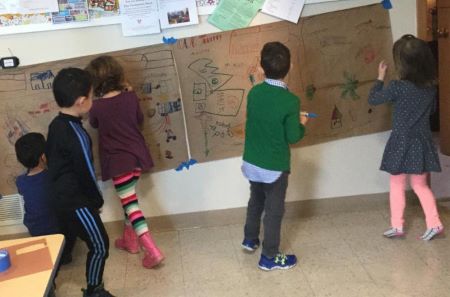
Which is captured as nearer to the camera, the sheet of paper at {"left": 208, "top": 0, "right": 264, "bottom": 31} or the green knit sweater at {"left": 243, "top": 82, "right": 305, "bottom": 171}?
the green knit sweater at {"left": 243, "top": 82, "right": 305, "bottom": 171}

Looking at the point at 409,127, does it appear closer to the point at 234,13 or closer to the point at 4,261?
the point at 234,13

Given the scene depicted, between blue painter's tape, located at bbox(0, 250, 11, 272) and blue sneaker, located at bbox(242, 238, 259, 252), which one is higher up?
blue painter's tape, located at bbox(0, 250, 11, 272)

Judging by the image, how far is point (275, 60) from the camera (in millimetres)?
2359

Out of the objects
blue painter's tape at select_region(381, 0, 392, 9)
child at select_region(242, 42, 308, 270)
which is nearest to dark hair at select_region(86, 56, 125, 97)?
child at select_region(242, 42, 308, 270)

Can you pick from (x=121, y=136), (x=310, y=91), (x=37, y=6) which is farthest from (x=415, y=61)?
(x=37, y=6)

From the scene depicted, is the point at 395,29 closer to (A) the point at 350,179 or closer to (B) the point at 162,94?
(A) the point at 350,179

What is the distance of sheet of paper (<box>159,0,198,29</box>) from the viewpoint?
277 centimetres

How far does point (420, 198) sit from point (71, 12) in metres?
2.15

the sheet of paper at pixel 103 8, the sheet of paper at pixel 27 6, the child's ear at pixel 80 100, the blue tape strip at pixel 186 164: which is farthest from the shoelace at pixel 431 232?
the sheet of paper at pixel 27 6

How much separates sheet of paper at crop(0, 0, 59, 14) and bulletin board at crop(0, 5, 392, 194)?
28 cm

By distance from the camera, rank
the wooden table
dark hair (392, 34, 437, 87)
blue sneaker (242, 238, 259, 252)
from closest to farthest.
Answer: the wooden table
dark hair (392, 34, 437, 87)
blue sneaker (242, 238, 259, 252)

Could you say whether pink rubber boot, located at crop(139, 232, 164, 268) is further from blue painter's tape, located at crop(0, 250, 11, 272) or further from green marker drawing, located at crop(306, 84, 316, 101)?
green marker drawing, located at crop(306, 84, 316, 101)

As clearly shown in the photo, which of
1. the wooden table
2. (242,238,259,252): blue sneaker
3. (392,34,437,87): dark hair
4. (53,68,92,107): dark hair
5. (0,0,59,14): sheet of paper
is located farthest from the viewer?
(242,238,259,252): blue sneaker

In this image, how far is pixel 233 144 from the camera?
3027 millimetres
